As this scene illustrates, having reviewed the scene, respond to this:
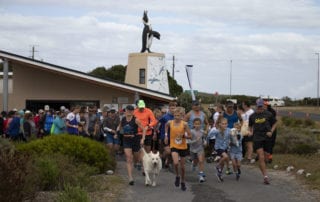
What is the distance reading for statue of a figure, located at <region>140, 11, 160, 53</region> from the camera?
117 feet

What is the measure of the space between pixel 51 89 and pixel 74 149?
56.8ft

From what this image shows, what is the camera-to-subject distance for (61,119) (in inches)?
688

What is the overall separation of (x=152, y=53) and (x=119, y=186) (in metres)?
23.5

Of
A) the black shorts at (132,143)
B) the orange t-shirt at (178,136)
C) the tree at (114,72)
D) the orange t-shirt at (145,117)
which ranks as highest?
the tree at (114,72)

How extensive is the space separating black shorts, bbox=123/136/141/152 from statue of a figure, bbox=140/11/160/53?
2313 centimetres

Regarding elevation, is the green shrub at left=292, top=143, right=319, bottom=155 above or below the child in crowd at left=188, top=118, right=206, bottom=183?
below

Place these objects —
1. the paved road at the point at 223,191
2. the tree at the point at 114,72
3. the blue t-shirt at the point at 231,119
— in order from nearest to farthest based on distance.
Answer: the paved road at the point at 223,191 → the blue t-shirt at the point at 231,119 → the tree at the point at 114,72

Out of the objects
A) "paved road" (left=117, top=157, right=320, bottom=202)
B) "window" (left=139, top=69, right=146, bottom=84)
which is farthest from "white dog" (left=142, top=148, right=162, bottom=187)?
"window" (left=139, top=69, right=146, bottom=84)

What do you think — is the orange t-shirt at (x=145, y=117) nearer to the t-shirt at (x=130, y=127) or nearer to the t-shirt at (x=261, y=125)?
the t-shirt at (x=130, y=127)

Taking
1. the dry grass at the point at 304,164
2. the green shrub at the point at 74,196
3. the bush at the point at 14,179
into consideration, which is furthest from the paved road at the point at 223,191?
the bush at the point at 14,179

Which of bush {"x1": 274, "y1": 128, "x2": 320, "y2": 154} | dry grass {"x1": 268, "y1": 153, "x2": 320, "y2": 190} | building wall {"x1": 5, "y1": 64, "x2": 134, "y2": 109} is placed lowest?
dry grass {"x1": 268, "y1": 153, "x2": 320, "y2": 190}

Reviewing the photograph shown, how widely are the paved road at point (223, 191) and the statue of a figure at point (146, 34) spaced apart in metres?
22.2

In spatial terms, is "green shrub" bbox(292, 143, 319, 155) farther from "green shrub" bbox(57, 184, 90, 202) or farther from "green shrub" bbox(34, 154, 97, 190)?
"green shrub" bbox(57, 184, 90, 202)

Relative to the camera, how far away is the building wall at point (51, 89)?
29.7m
